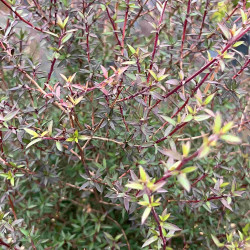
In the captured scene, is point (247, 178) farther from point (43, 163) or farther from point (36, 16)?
point (36, 16)

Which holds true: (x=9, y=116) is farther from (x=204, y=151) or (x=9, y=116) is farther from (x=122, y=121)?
(x=204, y=151)

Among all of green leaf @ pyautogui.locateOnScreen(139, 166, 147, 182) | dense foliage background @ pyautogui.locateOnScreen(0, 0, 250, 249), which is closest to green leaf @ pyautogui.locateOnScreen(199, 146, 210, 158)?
dense foliage background @ pyautogui.locateOnScreen(0, 0, 250, 249)

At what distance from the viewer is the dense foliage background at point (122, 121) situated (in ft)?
3.84

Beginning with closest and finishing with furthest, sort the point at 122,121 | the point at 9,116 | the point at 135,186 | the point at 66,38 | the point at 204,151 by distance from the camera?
the point at 204,151, the point at 135,186, the point at 9,116, the point at 66,38, the point at 122,121

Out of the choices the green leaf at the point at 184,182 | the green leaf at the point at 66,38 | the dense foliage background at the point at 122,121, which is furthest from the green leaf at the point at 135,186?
the green leaf at the point at 66,38

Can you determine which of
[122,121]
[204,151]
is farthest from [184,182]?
[122,121]

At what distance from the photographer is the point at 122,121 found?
1.40 meters

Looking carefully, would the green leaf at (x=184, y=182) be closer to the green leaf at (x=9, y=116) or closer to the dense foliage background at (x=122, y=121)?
the dense foliage background at (x=122, y=121)

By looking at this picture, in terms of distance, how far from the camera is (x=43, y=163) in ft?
5.12

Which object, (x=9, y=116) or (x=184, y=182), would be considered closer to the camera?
(x=184, y=182)

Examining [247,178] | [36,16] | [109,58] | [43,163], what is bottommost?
[247,178]

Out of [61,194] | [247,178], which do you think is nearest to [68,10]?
[61,194]

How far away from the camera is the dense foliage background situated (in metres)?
1.17

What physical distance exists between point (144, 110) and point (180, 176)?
0.53 m
